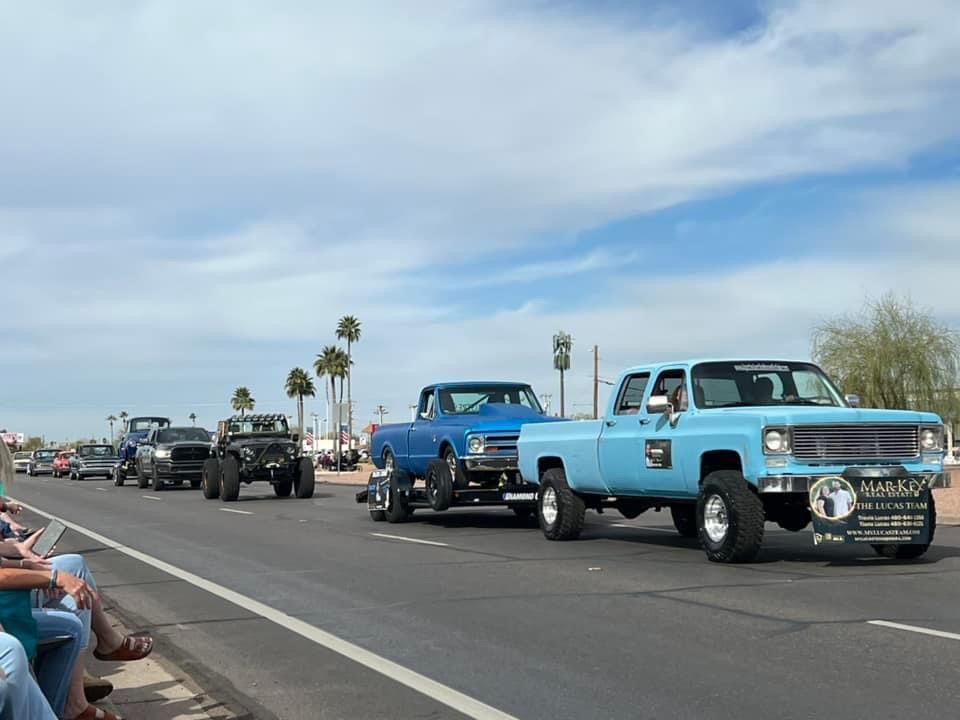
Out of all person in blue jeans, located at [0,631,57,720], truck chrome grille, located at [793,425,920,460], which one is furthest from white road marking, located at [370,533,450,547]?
person in blue jeans, located at [0,631,57,720]

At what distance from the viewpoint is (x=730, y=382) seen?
13.7 m

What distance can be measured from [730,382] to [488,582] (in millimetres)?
3942

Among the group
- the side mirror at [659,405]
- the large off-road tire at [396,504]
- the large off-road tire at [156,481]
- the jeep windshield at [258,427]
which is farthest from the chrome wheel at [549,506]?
the large off-road tire at [156,481]

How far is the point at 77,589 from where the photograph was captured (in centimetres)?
557

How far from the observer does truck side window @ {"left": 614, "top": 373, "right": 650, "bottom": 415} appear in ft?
47.9

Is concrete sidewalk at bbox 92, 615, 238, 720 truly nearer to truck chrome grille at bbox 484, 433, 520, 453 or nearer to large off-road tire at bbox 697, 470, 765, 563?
large off-road tire at bbox 697, 470, 765, 563

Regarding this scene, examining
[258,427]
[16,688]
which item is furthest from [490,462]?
[258,427]

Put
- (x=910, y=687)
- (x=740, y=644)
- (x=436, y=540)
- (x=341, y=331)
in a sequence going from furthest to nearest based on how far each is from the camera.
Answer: (x=341, y=331) → (x=436, y=540) → (x=740, y=644) → (x=910, y=687)

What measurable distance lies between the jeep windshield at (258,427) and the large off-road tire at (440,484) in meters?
13.7

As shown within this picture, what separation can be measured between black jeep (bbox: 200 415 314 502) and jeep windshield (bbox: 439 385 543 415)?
10.9m

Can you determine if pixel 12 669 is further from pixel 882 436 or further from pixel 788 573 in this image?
pixel 882 436

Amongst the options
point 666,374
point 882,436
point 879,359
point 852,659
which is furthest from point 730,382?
point 879,359

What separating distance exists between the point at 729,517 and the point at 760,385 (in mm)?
2011

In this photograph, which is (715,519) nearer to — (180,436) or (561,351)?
(180,436)
